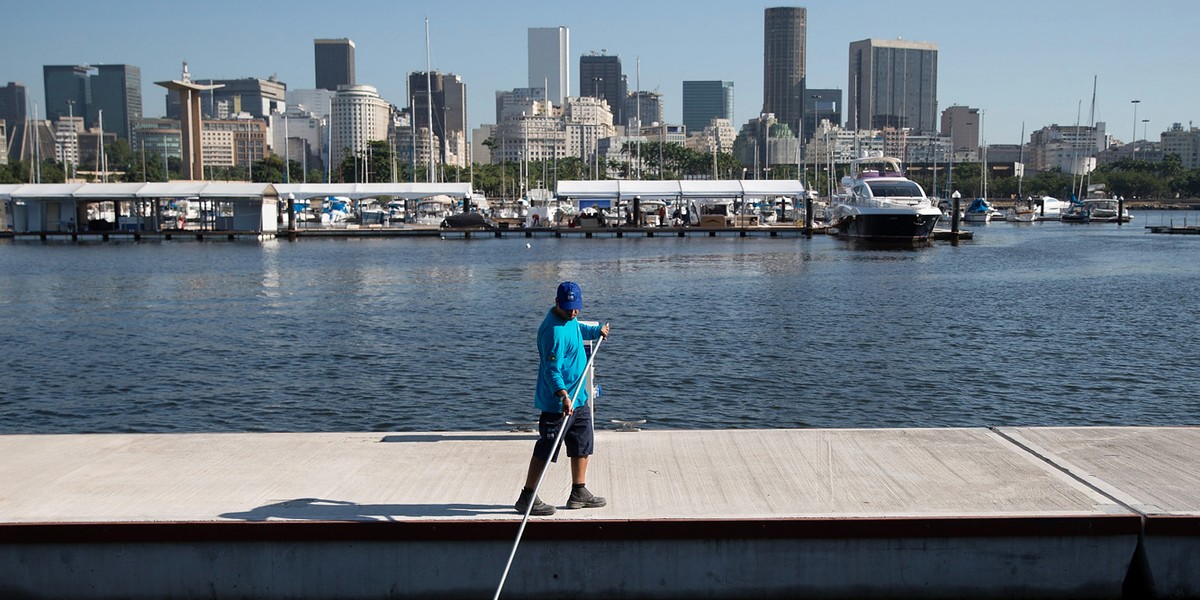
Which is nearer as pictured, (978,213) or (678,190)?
(678,190)

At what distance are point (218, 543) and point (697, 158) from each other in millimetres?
194702

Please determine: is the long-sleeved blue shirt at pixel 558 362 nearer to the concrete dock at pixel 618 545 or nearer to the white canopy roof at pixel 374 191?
the concrete dock at pixel 618 545

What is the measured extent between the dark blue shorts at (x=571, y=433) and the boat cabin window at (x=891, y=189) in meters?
70.7

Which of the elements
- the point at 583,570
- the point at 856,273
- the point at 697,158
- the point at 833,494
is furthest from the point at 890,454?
the point at 697,158

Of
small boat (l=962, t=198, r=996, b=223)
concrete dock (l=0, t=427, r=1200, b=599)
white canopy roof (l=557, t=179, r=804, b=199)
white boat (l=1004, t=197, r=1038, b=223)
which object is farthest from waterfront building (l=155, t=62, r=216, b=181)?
concrete dock (l=0, t=427, r=1200, b=599)

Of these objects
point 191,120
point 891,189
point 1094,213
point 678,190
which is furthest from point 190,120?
point 1094,213

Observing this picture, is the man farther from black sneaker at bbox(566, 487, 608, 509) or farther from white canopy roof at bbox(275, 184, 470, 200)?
white canopy roof at bbox(275, 184, 470, 200)

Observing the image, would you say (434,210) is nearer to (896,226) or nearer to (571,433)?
(896,226)

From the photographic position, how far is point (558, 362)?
27.9ft

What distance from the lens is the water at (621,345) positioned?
60.5 feet

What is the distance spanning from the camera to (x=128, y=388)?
2092 cm

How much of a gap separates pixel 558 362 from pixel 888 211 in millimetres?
68632

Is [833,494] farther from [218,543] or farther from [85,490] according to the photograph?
[85,490]

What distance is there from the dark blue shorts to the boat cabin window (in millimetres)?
70660
